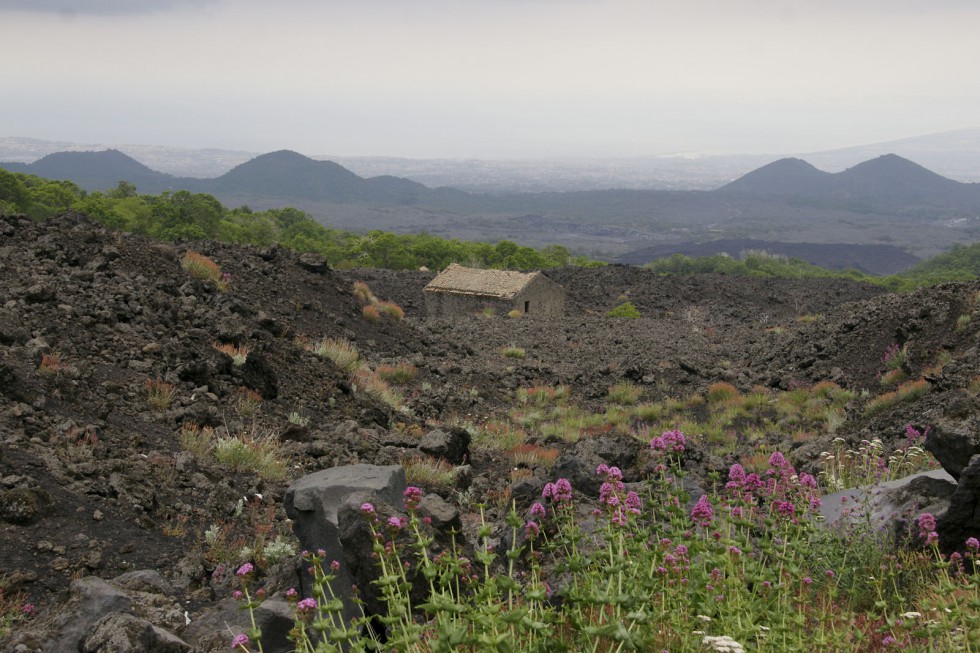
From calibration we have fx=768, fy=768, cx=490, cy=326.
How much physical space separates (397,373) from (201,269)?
5.06 meters

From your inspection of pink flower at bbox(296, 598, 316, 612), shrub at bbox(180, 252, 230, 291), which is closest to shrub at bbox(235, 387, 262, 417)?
pink flower at bbox(296, 598, 316, 612)

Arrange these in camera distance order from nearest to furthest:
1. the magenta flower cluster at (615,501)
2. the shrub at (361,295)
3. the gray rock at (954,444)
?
the magenta flower cluster at (615,501)
the gray rock at (954,444)
the shrub at (361,295)

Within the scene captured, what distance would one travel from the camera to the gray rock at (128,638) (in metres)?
4.06

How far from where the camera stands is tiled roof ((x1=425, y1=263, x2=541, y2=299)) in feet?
114

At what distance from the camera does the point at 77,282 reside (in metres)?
11.3

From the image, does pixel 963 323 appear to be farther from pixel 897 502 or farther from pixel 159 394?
pixel 159 394

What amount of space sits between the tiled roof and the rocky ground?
9.40 m

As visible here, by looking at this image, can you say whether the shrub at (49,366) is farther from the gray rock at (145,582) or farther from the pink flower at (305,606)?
the pink flower at (305,606)

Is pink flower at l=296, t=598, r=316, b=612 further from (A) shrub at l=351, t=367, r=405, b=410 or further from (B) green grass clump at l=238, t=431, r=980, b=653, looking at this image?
(A) shrub at l=351, t=367, r=405, b=410

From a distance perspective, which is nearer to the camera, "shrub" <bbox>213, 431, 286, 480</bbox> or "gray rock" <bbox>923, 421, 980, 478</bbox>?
"gray rock" <bbox>923, 421, 980, 478</bbox>

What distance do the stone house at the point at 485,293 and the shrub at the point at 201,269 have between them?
1801cm

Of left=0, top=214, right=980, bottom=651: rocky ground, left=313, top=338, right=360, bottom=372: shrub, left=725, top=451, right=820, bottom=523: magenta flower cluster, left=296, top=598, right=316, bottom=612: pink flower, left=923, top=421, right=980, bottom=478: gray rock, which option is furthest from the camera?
left=313, top=338, right=360, bottom=372: shrub

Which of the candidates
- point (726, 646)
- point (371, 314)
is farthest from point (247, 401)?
point (371, 314)

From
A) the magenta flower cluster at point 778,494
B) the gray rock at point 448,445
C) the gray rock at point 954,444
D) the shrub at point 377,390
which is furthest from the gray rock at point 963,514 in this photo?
the shrub at point 377,390
